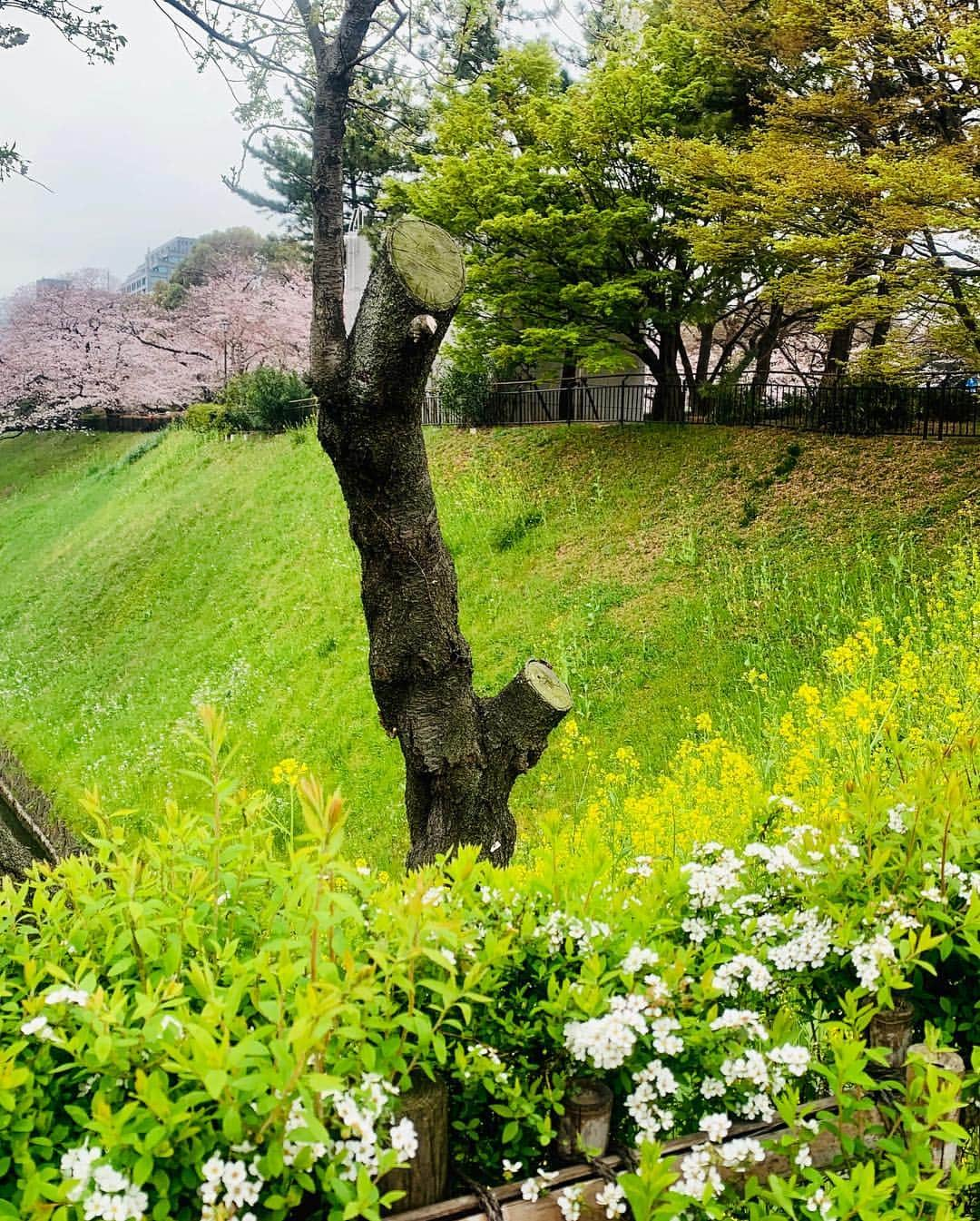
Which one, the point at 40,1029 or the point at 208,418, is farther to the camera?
the point at 208,418

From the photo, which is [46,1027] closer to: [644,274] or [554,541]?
[554,541]

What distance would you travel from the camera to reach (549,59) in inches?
651

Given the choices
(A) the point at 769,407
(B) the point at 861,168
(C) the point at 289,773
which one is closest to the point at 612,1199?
(C) the point at 289,773

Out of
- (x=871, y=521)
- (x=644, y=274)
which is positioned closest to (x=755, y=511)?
(x=871, y=521)

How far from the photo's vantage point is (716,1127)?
1579 millimetres

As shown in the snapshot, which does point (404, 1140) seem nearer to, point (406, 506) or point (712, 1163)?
point (712, 1163)

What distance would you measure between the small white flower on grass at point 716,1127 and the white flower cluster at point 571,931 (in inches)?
12.8

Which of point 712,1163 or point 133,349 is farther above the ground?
point 133,349

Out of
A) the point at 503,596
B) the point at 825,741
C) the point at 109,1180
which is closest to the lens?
the point at 109,1180

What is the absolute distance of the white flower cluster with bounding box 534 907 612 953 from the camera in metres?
1.74

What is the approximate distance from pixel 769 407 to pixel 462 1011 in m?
14.2

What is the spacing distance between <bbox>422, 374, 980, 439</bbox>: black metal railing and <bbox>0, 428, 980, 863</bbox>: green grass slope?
26.5 inches

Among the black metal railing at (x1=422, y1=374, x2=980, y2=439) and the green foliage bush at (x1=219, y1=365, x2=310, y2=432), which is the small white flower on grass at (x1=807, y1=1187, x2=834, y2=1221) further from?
the green foliage bush at (x1=219, y1=365, x2=310, y2=432)

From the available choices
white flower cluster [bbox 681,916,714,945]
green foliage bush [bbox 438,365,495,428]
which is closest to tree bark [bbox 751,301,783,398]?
green foliage bush [bbox 438,365,495,428]
